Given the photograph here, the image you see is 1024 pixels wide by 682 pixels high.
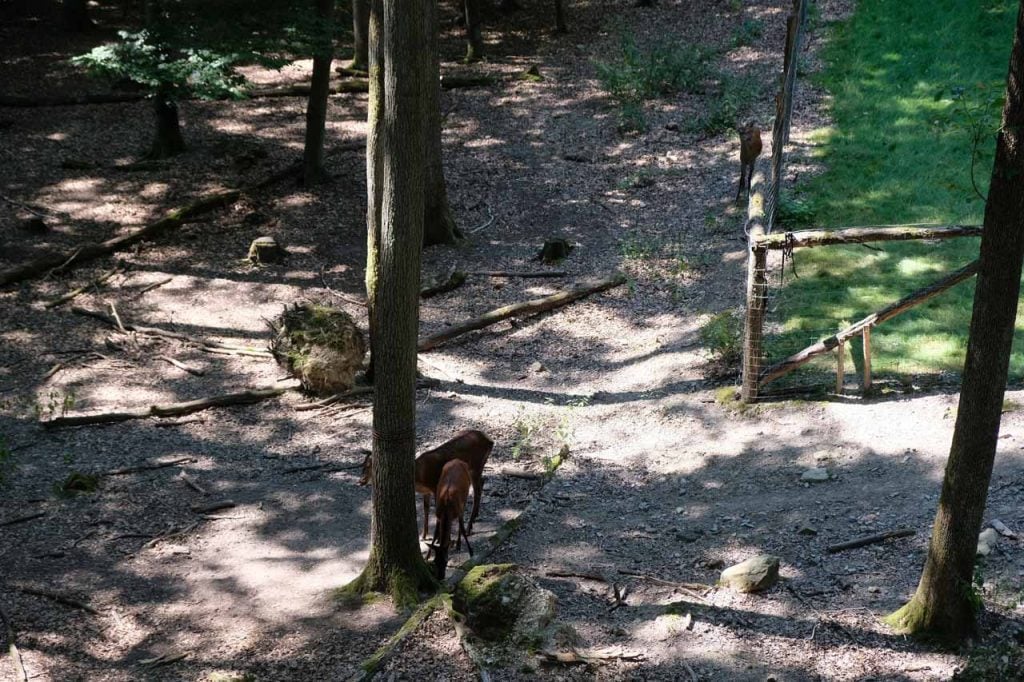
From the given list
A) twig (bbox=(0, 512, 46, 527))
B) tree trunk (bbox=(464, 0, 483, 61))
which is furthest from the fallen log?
tree trunk (bbox=(464, 0, 483, 61))

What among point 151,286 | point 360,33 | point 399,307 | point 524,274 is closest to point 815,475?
point 399,307

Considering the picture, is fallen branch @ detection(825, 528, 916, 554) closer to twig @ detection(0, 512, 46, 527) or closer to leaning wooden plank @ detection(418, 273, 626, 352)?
leaning wooden plank @ detection(418, 273, 626, 352)

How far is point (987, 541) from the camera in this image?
25.1 feet

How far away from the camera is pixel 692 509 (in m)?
9.48

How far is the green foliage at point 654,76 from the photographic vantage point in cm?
2255

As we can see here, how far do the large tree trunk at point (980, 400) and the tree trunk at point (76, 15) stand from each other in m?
25.4

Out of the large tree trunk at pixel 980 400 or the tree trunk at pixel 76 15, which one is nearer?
the large tree trunk at pixel 980 400

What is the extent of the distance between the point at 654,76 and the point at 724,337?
12.1 meters

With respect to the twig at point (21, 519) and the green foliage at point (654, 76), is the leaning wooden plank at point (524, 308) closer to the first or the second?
the twig at point (21, 519)

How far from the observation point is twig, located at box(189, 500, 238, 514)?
966cm

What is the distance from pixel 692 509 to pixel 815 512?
1220 mm

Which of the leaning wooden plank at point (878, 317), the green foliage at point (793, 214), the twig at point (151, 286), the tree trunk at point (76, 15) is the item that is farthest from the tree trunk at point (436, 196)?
the tree trunk at point (76, 15)

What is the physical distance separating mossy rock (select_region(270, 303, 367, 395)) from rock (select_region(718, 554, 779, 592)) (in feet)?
20.9

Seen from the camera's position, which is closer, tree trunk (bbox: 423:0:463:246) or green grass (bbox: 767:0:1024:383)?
green grass (bbox: 767:0:1024:383)
